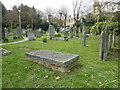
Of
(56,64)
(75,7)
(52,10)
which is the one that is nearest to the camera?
(56,64)

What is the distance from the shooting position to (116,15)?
19.3 feet

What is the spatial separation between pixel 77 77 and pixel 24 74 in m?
1.91

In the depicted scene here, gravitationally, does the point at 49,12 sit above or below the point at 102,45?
above

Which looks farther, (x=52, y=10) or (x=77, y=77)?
(x=52, y=10)

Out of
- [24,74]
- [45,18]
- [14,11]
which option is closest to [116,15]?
[24,74]

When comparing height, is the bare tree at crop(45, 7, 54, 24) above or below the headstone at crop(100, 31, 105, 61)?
above

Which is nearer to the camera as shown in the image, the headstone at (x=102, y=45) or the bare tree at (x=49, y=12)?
the headstone at (x=102, y=45)

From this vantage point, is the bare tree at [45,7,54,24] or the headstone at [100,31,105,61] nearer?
the headstone at [100,31,105,61]

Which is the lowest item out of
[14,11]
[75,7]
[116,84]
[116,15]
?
[116,84]

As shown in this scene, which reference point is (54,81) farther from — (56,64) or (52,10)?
(52,10)

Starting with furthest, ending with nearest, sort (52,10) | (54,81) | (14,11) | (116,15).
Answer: (52,10) < (14,11) < (116,15) < (54,81)

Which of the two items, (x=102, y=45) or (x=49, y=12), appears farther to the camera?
(x=49, y=12)

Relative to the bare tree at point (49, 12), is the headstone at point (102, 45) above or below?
below

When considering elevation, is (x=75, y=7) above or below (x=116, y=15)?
above
